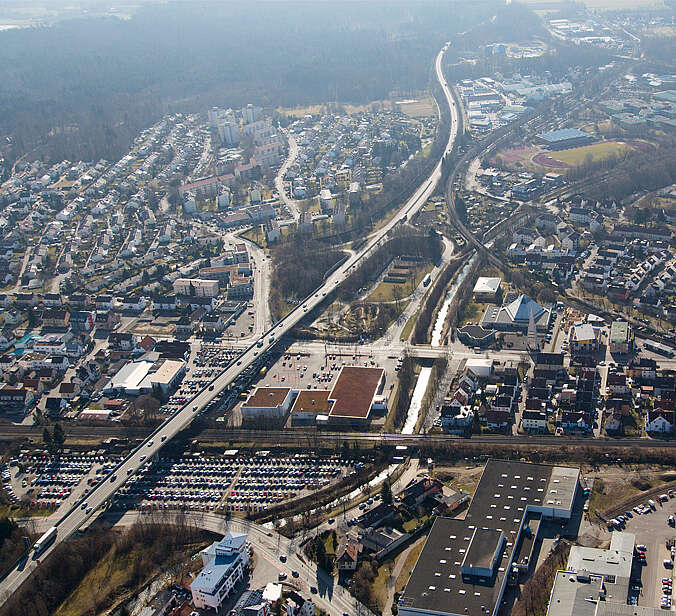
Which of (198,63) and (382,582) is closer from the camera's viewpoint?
(382,582)

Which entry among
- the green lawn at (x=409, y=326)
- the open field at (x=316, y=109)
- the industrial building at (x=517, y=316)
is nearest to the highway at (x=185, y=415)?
the green lawn at (x=409, y=326)

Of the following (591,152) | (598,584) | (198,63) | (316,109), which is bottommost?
(198,63)

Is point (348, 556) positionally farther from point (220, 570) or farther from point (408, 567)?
point (220, 570)

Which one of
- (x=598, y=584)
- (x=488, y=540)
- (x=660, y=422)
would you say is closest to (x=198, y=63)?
(x=660, y=422)

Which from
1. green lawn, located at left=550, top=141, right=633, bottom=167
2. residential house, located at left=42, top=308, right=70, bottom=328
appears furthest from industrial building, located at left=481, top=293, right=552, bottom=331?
green lawn, located at left=550, top=141, right=633, bottom=167

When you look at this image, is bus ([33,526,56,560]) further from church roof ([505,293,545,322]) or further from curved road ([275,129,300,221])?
curved road ([275,129,300,221])

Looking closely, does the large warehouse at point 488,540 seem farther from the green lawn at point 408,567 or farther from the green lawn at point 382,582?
the green lawn at point 382,582

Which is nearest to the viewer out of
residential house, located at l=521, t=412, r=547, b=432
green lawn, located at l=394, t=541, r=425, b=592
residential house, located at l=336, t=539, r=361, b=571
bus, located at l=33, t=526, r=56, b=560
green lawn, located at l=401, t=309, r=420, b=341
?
green lawn, located at l=394, t=541, r=425, b=592
